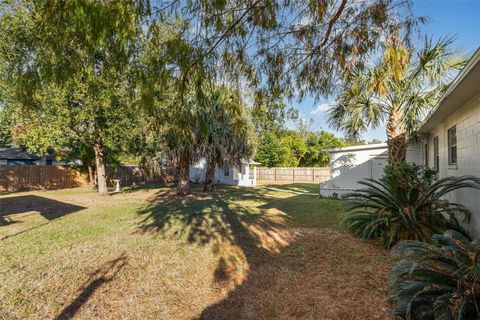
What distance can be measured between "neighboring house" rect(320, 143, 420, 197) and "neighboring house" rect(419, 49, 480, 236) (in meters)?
5.18

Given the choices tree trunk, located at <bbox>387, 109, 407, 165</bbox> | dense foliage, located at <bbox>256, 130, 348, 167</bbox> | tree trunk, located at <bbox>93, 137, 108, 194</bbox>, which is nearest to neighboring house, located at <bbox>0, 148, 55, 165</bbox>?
tree trunk, located at <bbox>93, 137, 108, 194</bbox>

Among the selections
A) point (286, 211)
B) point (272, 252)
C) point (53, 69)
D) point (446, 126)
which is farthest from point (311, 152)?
point (53, 69)

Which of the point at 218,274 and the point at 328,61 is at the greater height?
the point at 328,61

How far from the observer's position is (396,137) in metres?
9.68

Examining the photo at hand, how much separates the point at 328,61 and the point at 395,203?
3.24 metres

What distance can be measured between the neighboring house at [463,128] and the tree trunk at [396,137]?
1697mm

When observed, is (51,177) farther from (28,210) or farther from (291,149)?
(291,149)

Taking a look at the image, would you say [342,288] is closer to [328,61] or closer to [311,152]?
[328,61]

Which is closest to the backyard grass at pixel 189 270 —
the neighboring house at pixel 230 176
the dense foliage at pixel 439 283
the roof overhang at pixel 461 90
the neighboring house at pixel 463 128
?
the dense foliage at pixel 439 283

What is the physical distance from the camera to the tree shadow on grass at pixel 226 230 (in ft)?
17.1

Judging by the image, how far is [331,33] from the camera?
4.54 m

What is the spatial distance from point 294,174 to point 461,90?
77.1 feet

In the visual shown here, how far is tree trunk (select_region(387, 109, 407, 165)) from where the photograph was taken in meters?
9.59

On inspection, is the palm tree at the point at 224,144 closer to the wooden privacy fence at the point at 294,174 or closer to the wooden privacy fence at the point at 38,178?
the wooden privacy fence at the point at 38,178
